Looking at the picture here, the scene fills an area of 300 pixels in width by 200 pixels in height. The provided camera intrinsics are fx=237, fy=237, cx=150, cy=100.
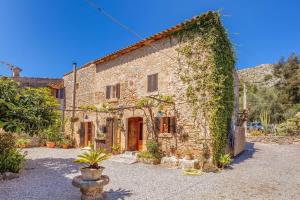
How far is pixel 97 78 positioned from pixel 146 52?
17.6ft

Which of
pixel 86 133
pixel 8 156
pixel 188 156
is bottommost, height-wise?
pixel 188 156

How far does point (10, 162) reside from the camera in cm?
901

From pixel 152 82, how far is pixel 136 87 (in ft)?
4.37

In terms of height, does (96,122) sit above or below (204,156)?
above

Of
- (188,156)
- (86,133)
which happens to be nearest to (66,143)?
(86,133)

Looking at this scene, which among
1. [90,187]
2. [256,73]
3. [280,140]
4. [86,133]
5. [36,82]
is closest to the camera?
[90,187]

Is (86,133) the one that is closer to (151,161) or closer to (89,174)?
(151,161)

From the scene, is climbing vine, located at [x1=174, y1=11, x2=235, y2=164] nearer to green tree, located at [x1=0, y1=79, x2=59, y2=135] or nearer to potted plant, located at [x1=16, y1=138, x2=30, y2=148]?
green tree, located at [x1=0, y1=79, x2=59, y2=135]

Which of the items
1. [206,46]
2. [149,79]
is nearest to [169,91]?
[149,79]

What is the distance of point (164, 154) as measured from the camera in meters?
12.2

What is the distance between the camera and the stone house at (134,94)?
12.0 meters

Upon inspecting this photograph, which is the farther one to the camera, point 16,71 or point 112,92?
point 16,71

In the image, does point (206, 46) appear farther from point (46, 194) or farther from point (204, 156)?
point (46, 194)

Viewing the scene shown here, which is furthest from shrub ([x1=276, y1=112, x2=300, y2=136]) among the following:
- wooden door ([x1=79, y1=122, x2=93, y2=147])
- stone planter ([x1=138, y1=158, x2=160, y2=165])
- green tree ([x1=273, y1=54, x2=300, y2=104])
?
wooden door ([x1=79, y1=122, x2=93, y2=147])
